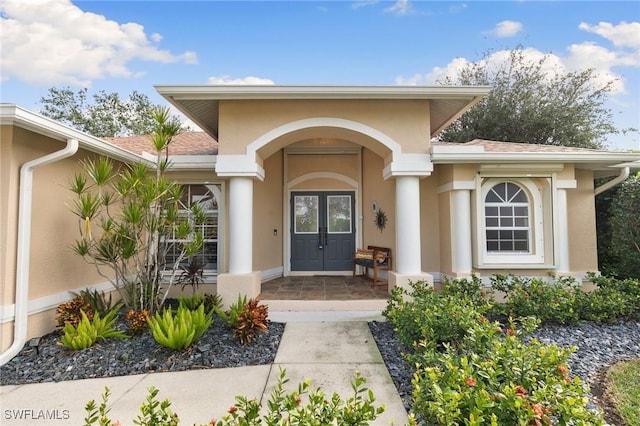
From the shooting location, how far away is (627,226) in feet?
20.8

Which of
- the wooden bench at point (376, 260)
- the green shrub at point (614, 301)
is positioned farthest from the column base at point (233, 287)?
the green shrub at point (614, 301)

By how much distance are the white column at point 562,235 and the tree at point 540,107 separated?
9.74 m

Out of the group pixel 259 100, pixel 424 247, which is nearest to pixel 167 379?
pixel 259 100

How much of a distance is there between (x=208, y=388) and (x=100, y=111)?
26140mm

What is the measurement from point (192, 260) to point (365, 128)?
4.56 metres

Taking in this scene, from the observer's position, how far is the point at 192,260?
6.41 m

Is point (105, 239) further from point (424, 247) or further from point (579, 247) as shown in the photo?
point (579, 247)

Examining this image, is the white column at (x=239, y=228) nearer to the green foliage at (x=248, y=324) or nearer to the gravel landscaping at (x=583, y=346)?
the green foliage at (x=248, y=324)

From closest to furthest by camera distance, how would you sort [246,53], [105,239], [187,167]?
[105,239] → [187,167] → [246,53]

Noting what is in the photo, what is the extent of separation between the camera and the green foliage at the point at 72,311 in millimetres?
4355

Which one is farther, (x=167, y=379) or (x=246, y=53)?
(x=246, y=53)

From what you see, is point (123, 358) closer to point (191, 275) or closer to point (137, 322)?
point (137, 322)

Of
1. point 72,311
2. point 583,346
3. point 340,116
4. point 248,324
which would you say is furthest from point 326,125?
point 583,346

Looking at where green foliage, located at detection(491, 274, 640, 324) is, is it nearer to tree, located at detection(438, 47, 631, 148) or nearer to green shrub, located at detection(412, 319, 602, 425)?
green shrub, located at detection(412, 319, 602, 425)
